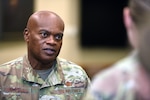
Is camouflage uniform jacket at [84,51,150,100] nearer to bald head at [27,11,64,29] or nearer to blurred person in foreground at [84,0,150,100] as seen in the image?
blurred person in foreground at [84,0,150,100]

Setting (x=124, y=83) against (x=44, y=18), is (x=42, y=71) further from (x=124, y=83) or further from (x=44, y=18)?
(x=124, y=83)

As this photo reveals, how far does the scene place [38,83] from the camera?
5168mm

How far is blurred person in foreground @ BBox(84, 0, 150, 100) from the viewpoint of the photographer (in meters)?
3.12

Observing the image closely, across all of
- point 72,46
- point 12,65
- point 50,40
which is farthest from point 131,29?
point 72,46

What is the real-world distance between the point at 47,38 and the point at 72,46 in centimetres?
746

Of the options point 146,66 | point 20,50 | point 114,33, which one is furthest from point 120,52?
point 146,66

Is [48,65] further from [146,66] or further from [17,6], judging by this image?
[17,6]

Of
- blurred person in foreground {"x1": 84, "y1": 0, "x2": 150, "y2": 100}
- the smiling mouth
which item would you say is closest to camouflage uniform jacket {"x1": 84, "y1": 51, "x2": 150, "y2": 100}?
blurred person in foreground {"x1": 84, "y1": 0, "x2": 150, "y2": 100}

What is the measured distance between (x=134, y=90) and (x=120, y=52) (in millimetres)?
9623

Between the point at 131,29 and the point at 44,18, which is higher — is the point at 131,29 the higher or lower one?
the higher one

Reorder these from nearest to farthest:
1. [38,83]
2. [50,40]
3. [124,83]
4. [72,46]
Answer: [124,83] → [50,40] → [38,83] → [72,46]

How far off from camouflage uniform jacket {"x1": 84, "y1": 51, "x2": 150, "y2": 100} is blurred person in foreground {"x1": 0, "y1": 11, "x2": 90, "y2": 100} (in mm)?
1860

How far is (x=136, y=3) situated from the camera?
3.12m

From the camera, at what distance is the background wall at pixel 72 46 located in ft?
39.8
